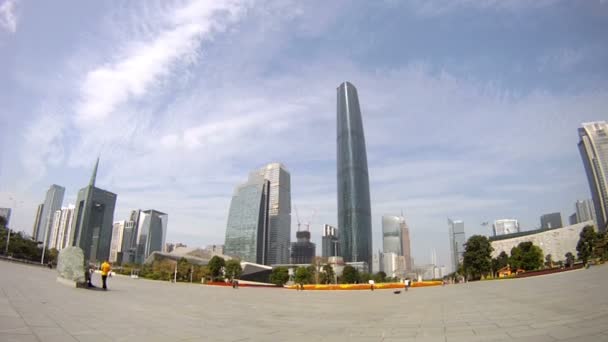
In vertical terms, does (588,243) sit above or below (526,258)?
above

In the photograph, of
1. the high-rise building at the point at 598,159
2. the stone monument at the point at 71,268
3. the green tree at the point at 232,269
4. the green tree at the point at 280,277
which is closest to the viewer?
the stone monument at the point at 71,268

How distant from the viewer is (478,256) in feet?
240

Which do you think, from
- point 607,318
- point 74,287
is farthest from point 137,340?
point 74,287

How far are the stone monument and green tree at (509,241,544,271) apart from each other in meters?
79.5

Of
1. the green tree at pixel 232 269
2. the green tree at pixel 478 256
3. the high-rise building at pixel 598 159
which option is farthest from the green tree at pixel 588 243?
the high-rise building at pixel 598 159

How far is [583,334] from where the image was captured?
292 inches

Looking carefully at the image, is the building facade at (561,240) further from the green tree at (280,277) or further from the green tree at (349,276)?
the green tree at (280,277)

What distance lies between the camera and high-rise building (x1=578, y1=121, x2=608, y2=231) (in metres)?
181

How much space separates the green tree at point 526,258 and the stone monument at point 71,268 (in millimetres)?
79516

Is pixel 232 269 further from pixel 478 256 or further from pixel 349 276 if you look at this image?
pixel 478 256

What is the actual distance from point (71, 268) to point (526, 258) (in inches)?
3165

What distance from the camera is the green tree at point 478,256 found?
7269 cm

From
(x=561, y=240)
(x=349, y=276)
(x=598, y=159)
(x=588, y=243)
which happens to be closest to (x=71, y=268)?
(x=588, y=243)

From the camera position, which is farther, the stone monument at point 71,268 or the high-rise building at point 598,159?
the high-rise building at point 598,159
